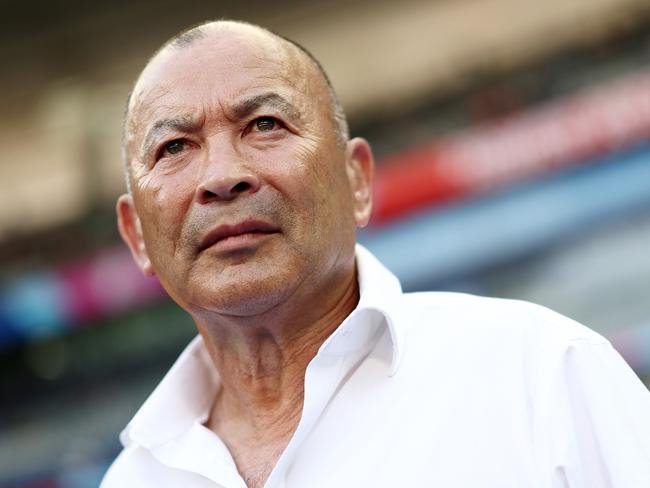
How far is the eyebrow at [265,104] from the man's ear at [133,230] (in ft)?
0.95

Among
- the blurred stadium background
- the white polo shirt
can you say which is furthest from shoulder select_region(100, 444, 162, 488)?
the blurred stadium background

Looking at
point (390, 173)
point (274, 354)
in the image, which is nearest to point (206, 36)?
point (274, 354)

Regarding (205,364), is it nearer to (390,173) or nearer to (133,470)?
(133,470)

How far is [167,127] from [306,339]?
363mm

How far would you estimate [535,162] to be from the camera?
6969 millimetres

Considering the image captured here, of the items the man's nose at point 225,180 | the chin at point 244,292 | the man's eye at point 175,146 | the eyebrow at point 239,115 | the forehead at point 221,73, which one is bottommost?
the chin at point 244,292

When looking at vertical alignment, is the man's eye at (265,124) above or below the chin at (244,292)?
above

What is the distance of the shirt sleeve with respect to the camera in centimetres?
107

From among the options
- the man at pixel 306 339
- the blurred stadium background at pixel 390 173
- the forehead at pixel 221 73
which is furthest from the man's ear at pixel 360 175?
the blurred stadium background at pixel 390 173

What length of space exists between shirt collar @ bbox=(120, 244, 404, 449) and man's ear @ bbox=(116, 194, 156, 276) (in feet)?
0.50

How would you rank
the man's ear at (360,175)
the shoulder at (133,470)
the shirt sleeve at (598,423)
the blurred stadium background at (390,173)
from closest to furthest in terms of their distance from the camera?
the shirt sleeve at (598,423), the shoulder at (133,470), the man's ear at (360,175), the blurred stadium background at (390,173)

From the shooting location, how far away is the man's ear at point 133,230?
5.10 feet

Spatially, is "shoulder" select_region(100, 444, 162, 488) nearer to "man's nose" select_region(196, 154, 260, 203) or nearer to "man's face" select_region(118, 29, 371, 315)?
"man's face" select_region(118, 29, 371, 315)

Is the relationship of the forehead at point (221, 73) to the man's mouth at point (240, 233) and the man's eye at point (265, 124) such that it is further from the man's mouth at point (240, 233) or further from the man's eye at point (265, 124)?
the man's mouth at point (240, 233)
